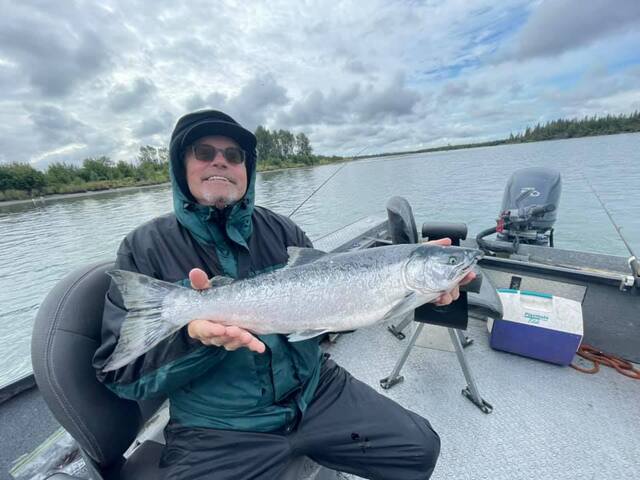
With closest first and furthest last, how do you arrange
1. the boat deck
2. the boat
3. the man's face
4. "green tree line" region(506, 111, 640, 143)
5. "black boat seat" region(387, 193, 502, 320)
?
the boat < the man's face < the boat deck < "black boat seat" region(387, 193, 502, 320) < "green tree line" region(506, 111, 640, 143)

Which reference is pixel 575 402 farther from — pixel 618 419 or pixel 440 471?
pixel 440 471

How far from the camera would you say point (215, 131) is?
2.17m

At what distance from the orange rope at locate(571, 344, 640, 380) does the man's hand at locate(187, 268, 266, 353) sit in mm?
3671

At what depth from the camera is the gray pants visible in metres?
1.54

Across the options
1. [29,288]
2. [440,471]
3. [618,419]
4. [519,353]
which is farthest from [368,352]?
[29,288]

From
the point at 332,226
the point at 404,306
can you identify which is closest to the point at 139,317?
the point at 404,306

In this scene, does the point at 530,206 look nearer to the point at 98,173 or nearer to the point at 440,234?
the point at 440,234

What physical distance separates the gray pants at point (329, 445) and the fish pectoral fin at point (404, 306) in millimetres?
649

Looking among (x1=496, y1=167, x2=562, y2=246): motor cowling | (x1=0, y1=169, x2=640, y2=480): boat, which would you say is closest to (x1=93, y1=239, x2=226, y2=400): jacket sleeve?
(x1=0, y1=169, x2=640, y2=480): boat

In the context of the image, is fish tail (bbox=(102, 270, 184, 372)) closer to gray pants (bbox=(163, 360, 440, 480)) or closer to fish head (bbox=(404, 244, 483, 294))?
gray pants (bbox=(163, 360, 440, 480))

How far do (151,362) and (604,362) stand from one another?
4454mm

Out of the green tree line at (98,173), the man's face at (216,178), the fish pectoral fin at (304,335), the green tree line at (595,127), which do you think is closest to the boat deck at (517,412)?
the fish pectoral fin at (304,335)

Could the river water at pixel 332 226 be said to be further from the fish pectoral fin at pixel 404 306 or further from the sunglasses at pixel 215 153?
the fish pectoral fin at pixel 404 306

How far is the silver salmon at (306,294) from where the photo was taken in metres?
1.56
